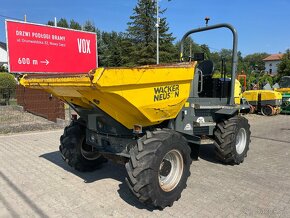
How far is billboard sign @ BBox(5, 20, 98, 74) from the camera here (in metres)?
10.1

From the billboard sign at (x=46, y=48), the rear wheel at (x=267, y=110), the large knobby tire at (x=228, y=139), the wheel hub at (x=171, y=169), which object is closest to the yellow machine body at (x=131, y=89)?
the wheel hub at (x=171, y=169)

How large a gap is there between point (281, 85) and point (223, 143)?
12.9 metres

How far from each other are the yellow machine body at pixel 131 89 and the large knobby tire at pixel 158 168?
0.34 meters

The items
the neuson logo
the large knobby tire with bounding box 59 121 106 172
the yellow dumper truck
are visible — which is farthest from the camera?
the yellow dumper truck

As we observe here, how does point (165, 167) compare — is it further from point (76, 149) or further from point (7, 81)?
point (7, 81)

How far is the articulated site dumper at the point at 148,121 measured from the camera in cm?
350

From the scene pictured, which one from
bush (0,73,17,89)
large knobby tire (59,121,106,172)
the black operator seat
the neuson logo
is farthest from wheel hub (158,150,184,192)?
bush (0,73,17,89)

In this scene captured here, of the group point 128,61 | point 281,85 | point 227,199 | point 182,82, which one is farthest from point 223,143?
point 128,61

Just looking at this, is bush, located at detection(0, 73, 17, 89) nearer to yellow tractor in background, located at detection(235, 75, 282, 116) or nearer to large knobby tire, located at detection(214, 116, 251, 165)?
yellow tractor in background, located at detection(235, 75, 282, 116)

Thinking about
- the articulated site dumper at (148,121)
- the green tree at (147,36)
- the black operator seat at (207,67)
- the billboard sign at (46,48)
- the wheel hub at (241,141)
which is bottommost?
the wheel hub at (241,141)

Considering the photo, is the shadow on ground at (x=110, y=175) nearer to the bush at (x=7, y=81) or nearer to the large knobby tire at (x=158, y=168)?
the large knobby tire at (x=158, y=168)

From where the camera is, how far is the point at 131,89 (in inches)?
136

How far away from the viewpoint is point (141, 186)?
12.1ft

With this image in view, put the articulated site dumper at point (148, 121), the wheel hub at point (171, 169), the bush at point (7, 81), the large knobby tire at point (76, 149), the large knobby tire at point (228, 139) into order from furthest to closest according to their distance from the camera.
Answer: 1. the bush at point (7, 81)
2. the large knobby tire at point (228, 139)
3. the large knobby tire at point (76, 149)
4. the wheel hub at point (171, 169)
5. the articulated site dumper at point (148, 121)
